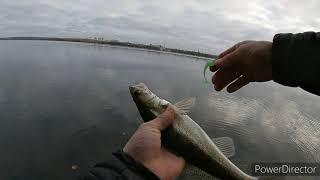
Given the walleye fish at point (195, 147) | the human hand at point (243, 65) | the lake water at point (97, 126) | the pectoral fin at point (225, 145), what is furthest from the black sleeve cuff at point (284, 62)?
the lake water at point (97, 126)

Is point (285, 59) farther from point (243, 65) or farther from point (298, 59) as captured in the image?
point (243, 65)

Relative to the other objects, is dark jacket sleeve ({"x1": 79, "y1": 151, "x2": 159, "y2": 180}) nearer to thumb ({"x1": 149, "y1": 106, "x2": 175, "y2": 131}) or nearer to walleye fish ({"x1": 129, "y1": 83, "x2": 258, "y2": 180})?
thumb ({"x1": 149, "y1": 106, "x2": 175, "y2": 131})

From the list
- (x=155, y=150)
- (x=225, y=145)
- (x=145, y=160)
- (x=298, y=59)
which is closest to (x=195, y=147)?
(x=225, y=145)

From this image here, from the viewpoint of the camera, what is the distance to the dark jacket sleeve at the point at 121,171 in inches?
139

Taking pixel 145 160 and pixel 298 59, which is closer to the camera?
pixel 298 59

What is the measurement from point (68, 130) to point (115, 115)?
917 centimetres

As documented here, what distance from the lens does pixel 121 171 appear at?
3570 millimetres

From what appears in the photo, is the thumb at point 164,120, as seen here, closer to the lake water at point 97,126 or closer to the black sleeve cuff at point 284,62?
the black sleeve cuff at point 284,62

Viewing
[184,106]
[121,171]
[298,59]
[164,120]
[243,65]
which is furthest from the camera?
[184,106]

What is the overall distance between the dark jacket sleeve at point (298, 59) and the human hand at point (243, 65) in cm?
30

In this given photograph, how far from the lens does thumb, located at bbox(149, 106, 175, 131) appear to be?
451 cm

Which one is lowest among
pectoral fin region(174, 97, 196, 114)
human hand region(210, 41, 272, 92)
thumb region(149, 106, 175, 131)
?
thumb region(149, 106, 175, 131)

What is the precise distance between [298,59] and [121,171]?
80.5 inches

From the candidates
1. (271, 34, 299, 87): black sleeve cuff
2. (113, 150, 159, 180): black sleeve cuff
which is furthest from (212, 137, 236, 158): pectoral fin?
(271, 34, 299, 87): black sleeve cuff
